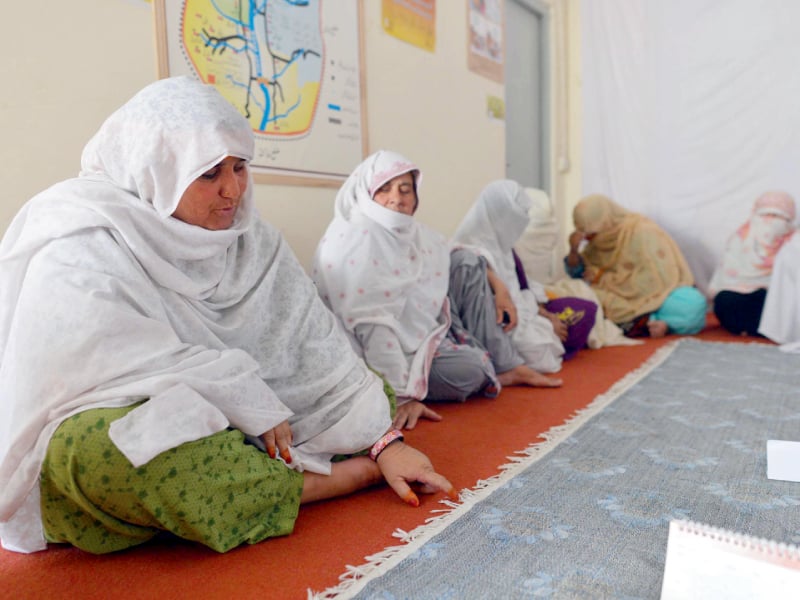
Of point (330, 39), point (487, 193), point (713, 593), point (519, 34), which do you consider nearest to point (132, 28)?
point (330, 39)

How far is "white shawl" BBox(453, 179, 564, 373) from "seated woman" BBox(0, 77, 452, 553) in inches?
50.6

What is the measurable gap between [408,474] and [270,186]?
1.30 meters

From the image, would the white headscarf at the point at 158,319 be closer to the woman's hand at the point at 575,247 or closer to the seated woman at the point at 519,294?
the seated woman at the point at 519,294

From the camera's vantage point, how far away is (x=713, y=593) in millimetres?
772

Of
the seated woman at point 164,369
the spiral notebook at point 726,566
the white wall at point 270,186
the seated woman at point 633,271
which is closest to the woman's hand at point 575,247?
the seated woman at point 633,271

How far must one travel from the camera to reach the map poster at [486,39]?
337 centimetres

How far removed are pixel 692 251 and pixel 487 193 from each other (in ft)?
7.01

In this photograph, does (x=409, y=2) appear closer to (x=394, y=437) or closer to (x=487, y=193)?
(x=487, y=193)

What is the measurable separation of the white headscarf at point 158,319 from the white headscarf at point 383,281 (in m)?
0.41

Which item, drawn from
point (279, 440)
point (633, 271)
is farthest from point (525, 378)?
point (633, 271)

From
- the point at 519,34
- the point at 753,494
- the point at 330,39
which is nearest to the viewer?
the point at 753,494

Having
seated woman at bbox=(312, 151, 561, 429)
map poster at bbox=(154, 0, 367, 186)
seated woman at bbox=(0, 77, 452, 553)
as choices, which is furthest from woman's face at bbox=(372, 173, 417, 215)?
seated woman at bbox=(0, 77, 452, 553)

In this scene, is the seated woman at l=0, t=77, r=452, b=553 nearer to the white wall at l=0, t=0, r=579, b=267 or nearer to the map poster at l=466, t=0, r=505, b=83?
the white wall at l=0, t=0, r=579, b=267

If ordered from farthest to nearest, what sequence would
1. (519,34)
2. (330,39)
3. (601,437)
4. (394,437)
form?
(519,34), (330,39), (601,437), (394,437)
